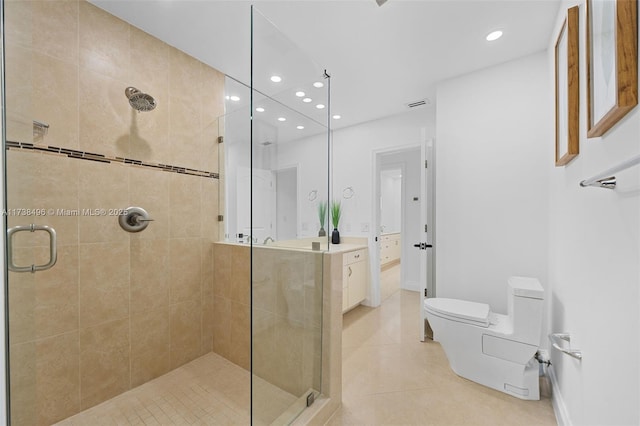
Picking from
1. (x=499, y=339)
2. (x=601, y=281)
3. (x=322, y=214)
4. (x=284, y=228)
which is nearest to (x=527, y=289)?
(x=499, y=339)

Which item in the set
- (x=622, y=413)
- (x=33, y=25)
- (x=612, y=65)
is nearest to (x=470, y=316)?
(x=622, y=413)

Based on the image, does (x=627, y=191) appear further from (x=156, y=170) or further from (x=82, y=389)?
(x=82, y=389)

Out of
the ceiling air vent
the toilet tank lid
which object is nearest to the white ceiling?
the ceiling air vent

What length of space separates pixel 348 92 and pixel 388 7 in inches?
Answer: 44.0

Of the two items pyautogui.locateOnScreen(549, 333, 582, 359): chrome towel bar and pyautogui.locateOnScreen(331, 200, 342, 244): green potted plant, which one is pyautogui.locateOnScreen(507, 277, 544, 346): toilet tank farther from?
pyautogui.locateOnScreen(331, 200, 342, 244): green potted plant

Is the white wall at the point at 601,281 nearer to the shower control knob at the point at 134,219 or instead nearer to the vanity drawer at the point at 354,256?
the vanity drawer at the point at 354,256

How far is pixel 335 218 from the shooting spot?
359 centimetres

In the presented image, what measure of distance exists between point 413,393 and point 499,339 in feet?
2.27

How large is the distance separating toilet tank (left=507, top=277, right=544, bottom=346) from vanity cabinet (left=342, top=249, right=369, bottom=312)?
1565 millimetres

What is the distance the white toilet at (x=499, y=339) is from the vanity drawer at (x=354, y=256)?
1152 mm

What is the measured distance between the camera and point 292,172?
5.06 ft

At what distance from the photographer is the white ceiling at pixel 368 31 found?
1.62m

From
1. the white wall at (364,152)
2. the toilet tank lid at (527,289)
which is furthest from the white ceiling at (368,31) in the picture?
the toilet tank lid at (527,289)

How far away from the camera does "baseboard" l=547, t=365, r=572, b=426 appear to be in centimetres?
138
